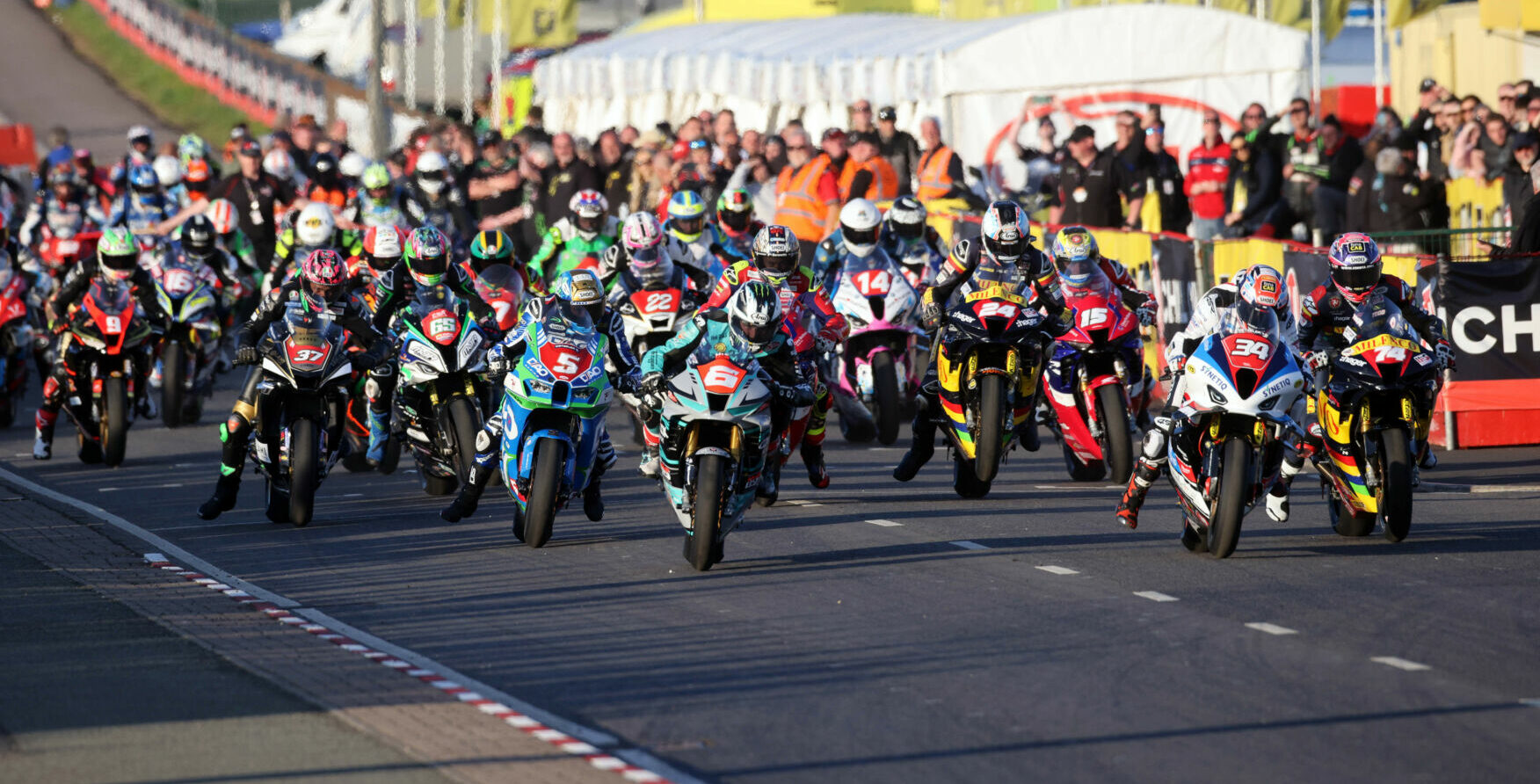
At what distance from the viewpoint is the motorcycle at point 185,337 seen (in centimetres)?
1828

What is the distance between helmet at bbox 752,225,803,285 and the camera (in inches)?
533

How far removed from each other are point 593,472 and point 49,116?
4535 cm

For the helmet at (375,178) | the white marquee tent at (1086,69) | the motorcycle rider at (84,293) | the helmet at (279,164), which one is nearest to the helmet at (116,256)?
Result: the motorcycle rider at (84,293)

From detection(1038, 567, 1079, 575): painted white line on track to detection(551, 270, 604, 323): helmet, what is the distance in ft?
9.33

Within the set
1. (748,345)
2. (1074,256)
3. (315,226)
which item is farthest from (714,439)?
(315,226)

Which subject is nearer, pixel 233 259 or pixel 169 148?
pixel 233 259

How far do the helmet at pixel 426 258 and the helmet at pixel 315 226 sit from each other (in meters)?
2.85

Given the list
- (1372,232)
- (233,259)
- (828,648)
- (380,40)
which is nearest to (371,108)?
(380,40)

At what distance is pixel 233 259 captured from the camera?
1925 cm

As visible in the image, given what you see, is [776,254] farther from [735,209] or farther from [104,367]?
[104,367]

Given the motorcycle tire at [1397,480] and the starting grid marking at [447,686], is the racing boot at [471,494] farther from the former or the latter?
the motorcycle tire at [1397,480]

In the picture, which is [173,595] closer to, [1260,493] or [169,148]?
[1260,493]

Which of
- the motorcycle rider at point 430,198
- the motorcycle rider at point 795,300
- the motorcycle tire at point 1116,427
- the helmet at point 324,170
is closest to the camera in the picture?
the motorcycle rider at point 795,300

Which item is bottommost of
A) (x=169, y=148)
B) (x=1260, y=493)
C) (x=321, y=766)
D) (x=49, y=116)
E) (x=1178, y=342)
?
(x=321, y=766)
